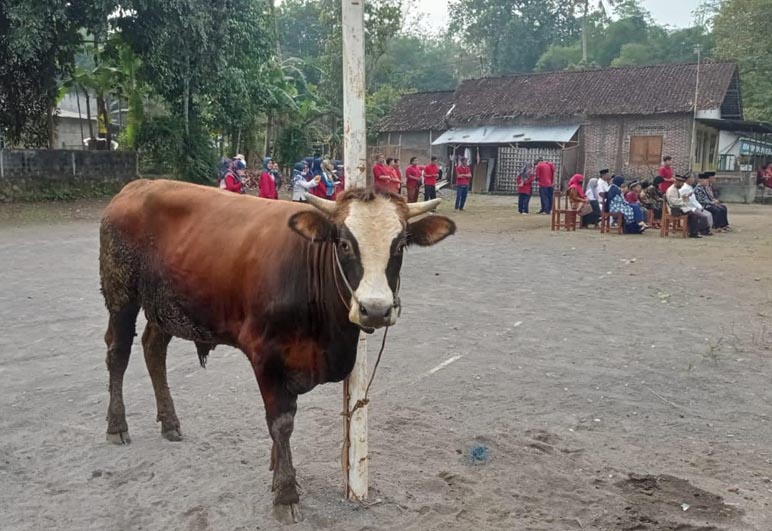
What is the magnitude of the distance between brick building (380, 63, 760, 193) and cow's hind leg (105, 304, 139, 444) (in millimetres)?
28851

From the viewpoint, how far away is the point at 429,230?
3.67 m

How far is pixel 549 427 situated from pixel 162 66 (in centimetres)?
1884

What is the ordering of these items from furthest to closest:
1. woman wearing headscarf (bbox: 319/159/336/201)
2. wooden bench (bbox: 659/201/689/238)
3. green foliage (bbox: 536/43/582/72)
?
1. green foliage (bbox: 536/43/582/72)
2. woman wearing headscarf (bbox: 319/159/336/201)
3. wooden bench (bbox: 659/201/689/238)

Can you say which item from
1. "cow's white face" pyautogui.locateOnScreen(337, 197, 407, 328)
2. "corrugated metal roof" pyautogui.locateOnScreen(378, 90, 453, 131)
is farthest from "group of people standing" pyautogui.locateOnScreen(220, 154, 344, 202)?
"corrugated metal roof" pyautogui.locateOnScreen(378, 90, 453, 131)

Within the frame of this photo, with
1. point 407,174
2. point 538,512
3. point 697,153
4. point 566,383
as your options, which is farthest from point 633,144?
Answer: point 538,512

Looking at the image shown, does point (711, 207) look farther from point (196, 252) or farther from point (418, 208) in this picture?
point (196, 252)

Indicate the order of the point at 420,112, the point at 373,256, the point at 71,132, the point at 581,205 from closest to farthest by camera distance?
the point at 373,256 → the point at 581,205 → the point at 420,112 → the point at 71,132

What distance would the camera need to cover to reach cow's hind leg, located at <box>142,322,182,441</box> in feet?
15.6

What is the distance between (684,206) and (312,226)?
1417cm

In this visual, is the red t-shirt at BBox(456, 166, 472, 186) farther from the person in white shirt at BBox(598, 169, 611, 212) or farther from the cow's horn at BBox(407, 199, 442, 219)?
the cow's horn at BBox(407, 199, 442, 219)

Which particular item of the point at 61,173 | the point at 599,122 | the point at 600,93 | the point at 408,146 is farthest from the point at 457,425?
the point at 408,146

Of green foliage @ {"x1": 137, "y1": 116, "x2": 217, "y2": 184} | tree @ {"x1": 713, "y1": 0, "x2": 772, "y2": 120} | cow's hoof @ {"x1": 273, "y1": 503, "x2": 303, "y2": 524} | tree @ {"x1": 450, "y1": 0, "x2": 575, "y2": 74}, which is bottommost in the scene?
cow's hoof @ {"x1": 273, "y1": 503, "x2": 303, "y2": 524}

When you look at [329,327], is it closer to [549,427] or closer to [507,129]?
[549,427]

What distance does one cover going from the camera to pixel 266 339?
3.77 metres
